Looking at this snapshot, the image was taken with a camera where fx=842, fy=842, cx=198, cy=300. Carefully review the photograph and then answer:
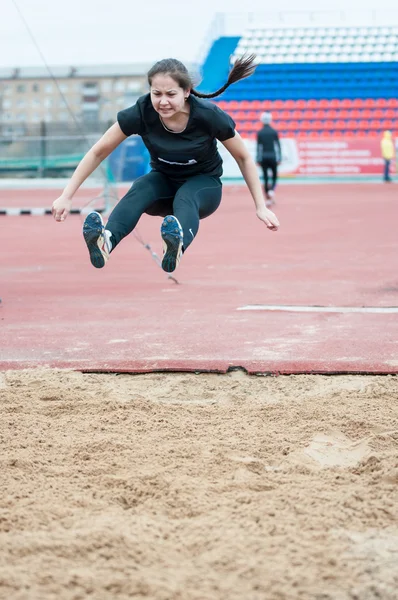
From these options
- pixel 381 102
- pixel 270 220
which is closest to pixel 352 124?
pixel 381 102

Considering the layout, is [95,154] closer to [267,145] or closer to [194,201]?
[194,201]

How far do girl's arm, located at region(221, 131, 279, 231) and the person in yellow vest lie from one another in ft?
67.6

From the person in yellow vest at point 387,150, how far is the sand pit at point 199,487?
21.1 m

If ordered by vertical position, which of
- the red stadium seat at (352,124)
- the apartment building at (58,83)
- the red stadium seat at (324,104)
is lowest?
the red stadium seat at (352,124)

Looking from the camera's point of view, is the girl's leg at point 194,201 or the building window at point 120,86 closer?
the girl's leg at point 194,201

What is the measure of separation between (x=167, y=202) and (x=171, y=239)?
857mm

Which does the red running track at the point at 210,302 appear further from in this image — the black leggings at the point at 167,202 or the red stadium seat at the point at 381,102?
the red stadium seat at the point at 381,102

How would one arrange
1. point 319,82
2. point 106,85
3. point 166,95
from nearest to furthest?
point 166,95 → point 319,82 → point 106,85

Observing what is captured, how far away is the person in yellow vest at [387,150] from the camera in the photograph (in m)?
25.0

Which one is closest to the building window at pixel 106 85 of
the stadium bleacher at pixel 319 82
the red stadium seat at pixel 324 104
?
the stadium bleacher at pixel 319 82

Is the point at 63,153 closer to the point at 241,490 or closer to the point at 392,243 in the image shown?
the point at 392,243

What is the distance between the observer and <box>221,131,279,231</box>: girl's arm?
4941 mm

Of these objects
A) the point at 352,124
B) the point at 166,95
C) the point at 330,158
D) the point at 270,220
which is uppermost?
the point at 352,124

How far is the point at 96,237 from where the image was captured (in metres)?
4.57
